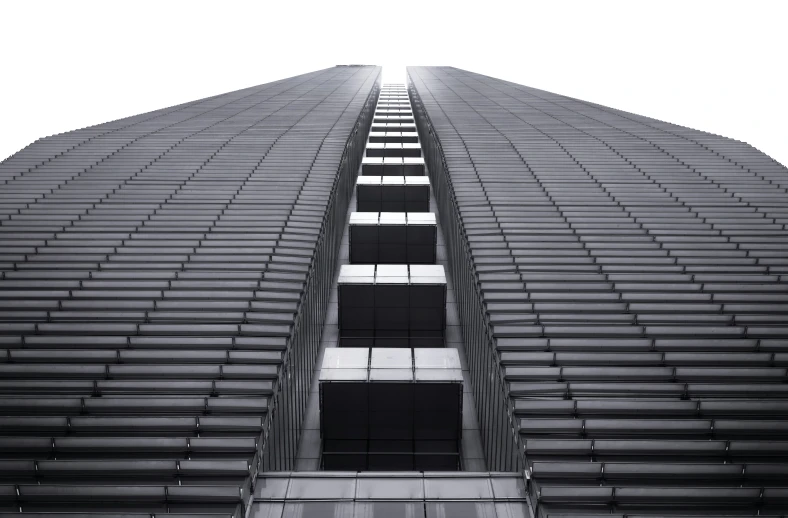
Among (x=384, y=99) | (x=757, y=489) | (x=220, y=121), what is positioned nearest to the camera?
(x=757, y=489)

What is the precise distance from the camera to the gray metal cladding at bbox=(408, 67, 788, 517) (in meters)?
11.7

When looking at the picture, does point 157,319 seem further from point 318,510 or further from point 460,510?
point 460,510

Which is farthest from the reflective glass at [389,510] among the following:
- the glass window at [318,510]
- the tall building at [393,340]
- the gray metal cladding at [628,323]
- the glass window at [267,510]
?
the gray metal cladding at [628,323]

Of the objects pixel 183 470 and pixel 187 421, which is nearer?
pixel 183 470

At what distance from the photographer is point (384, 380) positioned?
16828 millimetres

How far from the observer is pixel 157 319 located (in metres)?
16.6

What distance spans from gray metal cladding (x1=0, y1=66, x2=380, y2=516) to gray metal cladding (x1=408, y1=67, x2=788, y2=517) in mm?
5744

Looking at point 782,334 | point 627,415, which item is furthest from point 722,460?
point 782,334

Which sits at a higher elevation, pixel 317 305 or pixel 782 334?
pixel 782 334

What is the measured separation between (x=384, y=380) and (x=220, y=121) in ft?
105

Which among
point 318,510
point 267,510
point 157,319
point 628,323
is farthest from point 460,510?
point 157,319

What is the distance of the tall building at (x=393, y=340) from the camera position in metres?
11.7

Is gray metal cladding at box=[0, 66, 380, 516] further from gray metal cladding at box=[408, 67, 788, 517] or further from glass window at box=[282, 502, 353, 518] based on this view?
gray metal cladding at box=[408, 67, 788, 517]

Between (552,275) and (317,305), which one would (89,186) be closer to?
(317,305)
